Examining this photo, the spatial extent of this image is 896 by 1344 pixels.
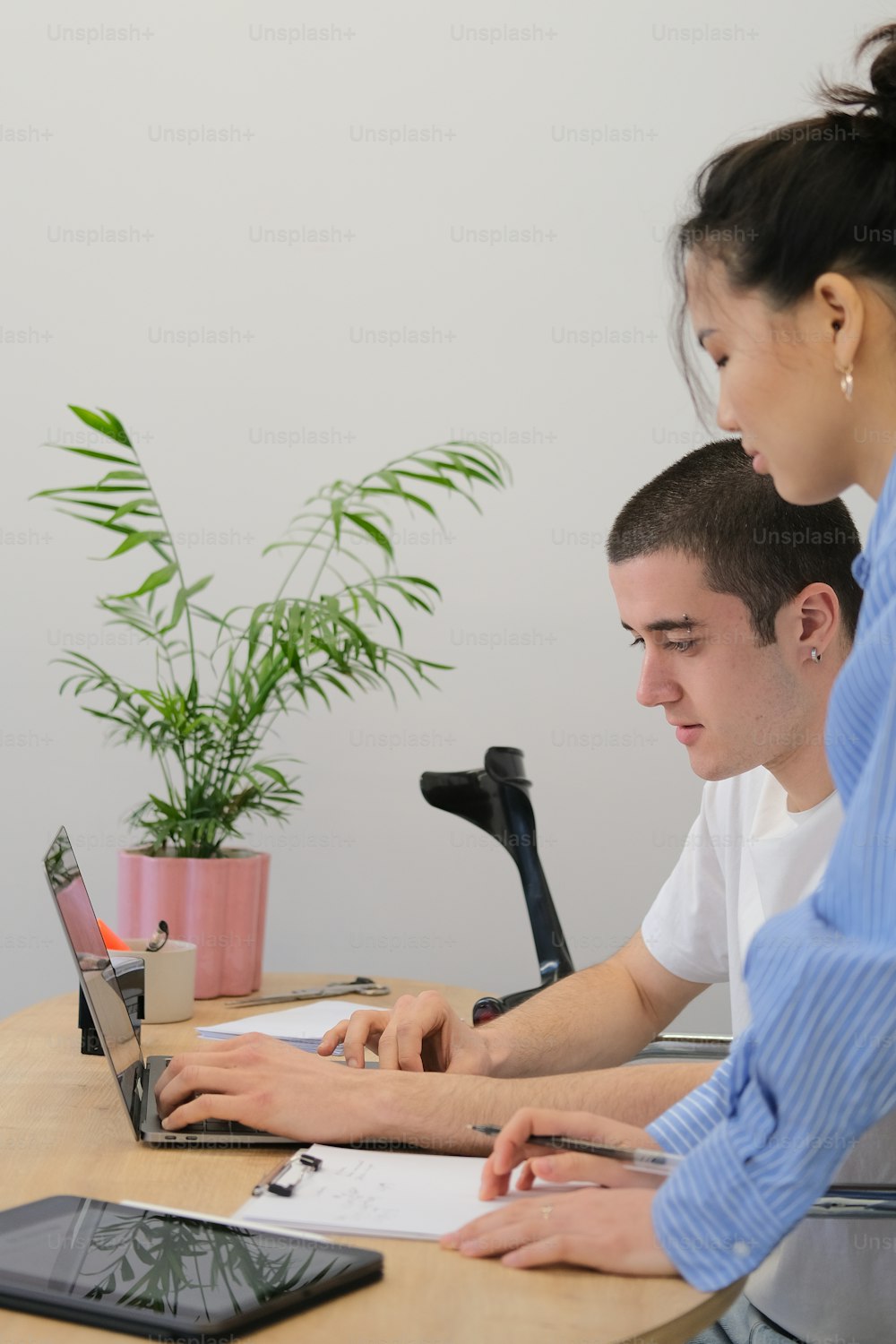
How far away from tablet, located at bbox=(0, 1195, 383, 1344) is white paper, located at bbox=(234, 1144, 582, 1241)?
6 cm

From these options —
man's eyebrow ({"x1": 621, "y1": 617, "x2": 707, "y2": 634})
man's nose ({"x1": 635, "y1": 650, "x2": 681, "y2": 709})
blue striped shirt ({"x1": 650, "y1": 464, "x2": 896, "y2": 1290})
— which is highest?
man's eyebrow ({"x1": 621, "y1": 617, "x2": 707, "y2": 634})

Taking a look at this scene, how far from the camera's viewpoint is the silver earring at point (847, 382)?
37.2 inches

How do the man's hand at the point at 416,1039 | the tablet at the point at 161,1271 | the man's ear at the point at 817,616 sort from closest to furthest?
the tablet at the point at 161,1271 < the man's hand at the point at 416,1039 < the man's ear at the point at 817,616

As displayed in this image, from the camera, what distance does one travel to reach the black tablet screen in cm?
77

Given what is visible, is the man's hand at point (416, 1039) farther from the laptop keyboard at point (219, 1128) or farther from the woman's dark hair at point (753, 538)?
the woman's dark hair at point (753, 538)

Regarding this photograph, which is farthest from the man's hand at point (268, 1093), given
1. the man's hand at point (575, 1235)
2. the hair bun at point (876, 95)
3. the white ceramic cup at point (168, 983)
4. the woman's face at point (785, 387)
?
the hair bun at point (876, 95)

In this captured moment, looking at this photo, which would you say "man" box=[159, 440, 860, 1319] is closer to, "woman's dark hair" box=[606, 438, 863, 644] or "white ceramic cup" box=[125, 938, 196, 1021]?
"woman's dark hair" box=[606, 438, 863, 644]

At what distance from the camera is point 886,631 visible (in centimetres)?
83

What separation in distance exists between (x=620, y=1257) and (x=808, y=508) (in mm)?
951

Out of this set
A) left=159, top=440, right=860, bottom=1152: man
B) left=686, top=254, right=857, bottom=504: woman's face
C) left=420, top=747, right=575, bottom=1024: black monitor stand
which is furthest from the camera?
left=420, top=747, right=575, bottom=1024: black monitor stand

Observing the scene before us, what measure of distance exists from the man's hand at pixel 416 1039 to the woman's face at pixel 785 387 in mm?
635

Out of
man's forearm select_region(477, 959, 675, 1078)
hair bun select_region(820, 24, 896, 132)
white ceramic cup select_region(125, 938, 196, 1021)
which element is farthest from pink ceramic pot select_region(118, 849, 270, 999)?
hair bun select_region(820, 24, 896, 132)

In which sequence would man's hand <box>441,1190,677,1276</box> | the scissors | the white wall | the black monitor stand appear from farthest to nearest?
the white wall, the black monitor stand, the scissors, man's hand <box>441,1190,677,1276</box>

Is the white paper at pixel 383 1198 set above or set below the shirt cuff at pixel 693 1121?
below
